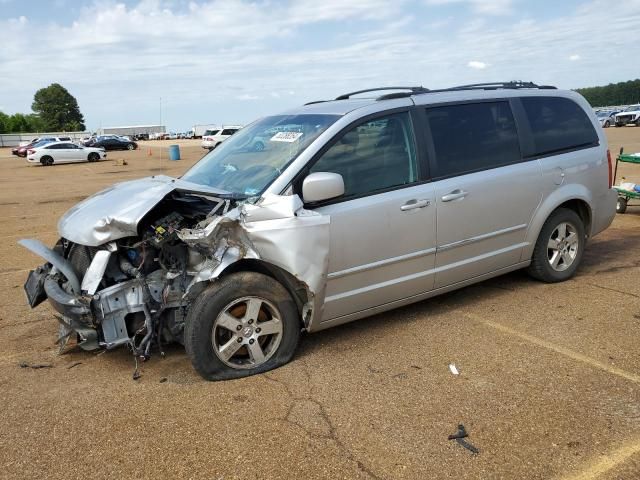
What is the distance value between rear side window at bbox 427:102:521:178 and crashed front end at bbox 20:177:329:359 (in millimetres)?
1359

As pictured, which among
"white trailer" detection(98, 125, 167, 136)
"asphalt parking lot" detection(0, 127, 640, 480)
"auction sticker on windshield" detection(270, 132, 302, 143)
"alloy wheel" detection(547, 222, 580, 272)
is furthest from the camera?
"white trailer" detection(98, 125, 167, 136)

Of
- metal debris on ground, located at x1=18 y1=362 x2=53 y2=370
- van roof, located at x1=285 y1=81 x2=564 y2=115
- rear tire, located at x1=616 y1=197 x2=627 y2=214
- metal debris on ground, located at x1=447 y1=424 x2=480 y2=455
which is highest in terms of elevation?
van roof, located at x1=285 y1=81 x2=564 y2=115

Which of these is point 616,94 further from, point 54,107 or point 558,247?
point 558,247

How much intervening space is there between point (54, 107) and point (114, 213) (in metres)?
136

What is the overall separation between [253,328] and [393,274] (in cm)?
115

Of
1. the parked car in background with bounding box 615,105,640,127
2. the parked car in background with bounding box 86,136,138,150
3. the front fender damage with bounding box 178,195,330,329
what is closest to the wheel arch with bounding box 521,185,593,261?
the front fender damage with bounding box 178,195,330,329

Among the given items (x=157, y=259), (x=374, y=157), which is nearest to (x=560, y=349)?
(x=374, y=157)

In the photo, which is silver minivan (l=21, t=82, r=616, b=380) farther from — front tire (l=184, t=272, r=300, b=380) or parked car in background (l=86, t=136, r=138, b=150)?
parked car in background (l=86, t=136, r=138, b=150)

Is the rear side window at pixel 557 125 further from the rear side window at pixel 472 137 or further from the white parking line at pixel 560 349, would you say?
the white parking line at pixel 560 349

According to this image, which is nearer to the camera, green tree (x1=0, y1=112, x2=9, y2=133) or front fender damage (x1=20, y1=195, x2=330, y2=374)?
front fender damage (x1=20, y1=195, x2=330, y2=374)

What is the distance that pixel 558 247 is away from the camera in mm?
5367

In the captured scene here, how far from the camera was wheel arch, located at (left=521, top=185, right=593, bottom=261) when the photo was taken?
5000 millimetres

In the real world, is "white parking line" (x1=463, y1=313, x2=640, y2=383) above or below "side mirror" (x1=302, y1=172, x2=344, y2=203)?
below

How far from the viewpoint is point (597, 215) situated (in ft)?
18.3
